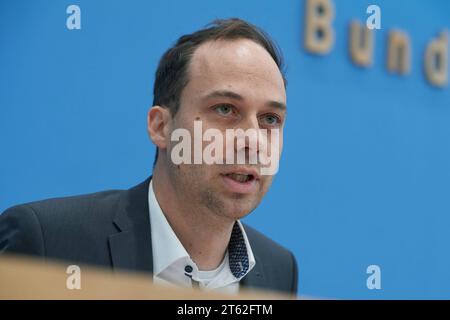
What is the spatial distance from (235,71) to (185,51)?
7.1 inches

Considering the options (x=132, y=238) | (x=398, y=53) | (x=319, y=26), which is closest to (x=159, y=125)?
(x=132, y=238)

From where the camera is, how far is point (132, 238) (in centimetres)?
148

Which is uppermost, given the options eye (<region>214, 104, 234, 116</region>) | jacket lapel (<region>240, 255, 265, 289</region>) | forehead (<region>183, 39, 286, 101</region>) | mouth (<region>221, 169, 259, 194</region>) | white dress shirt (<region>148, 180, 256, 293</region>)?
forehead (<region>183, 39, 286, 101</region>)

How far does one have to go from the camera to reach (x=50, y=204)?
1.52 metres

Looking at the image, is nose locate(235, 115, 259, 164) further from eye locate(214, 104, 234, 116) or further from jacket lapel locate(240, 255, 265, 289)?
jacket lapel locate(240, 255, 265, 289)

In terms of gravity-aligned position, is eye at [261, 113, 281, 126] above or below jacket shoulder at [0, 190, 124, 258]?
above

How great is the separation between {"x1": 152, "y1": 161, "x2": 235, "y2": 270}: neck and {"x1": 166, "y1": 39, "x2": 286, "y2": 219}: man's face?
24 mm

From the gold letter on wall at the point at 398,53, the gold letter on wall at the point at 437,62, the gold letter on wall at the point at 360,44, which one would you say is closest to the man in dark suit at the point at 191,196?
the gold letter on wall at the point at 360,44

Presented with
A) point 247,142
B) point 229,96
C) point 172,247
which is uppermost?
point 229,96

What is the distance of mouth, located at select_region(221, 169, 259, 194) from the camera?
144 cm

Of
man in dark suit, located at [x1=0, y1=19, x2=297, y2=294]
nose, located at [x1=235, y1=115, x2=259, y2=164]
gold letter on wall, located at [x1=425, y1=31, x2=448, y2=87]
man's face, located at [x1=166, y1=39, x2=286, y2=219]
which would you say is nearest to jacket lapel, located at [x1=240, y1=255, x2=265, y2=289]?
man in dark suit, located at [x1=0, y1=19, x2=297, y2=294]

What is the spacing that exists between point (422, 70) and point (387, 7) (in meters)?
0.26

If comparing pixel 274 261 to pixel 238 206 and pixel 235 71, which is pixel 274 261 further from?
pixel 235 71
